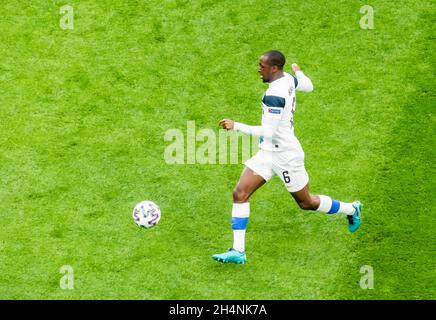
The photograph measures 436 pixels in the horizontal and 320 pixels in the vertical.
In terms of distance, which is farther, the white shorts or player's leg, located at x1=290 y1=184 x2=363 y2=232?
player's leg, located at x1=290 y1=184 x2=363 y2=232

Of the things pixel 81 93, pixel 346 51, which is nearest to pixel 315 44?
pixel 346 51

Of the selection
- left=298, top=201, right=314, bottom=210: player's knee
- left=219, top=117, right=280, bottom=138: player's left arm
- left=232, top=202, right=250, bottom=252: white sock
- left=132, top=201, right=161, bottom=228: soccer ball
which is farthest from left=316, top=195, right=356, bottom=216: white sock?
left=132, top=201, right=161, bottom=228: soccer ball

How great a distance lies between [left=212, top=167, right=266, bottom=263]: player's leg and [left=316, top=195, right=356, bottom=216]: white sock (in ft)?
3.06

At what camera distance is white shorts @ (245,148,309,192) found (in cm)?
Result: 1386

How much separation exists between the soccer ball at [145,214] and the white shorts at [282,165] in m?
1.42

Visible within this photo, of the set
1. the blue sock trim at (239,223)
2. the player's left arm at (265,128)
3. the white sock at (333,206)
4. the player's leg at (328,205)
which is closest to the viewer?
the player's left arm at (265,128)

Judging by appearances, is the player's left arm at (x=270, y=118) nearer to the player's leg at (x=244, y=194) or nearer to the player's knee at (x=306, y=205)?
the player's leg at (x=244, y=194)

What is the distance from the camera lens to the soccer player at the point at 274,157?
44.3 ft

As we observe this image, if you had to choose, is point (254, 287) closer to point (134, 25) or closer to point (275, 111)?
point (275, 111)

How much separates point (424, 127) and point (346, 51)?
214 centimetres

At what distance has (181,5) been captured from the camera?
1828 centimetres

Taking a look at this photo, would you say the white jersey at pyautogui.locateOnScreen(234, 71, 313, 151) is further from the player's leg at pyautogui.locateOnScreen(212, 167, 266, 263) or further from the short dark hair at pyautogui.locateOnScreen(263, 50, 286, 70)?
the player's leg at pyautogui.locateOnScreen(212, 167, 266, 263)

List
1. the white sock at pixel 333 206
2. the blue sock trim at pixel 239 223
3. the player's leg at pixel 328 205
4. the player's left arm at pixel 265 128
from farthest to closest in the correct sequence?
1. the white sock at pixel 333 206
2. the player's leg at pixel 328 205
3. the blue sock trim at pixel 239 223
4. the player's left arm at pixel 265 128

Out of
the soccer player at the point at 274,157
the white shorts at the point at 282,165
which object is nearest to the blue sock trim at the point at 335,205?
the soccer player at the point at 274,157
